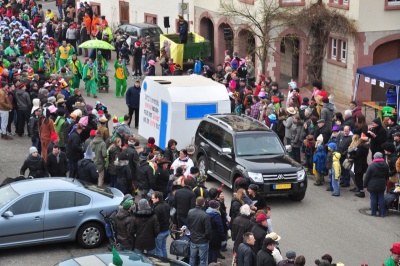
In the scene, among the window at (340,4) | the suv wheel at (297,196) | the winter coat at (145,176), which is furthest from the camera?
the window at (340,4)

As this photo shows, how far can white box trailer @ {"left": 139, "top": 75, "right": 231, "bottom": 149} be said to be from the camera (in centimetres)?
2534

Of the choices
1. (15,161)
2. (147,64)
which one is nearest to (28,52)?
(147,64)

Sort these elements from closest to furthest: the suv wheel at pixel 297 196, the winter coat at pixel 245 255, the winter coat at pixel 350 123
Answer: the winter coat at pixel 245 255, the suv wheel at pixel 297 196, the winter coat at pixel 350 123

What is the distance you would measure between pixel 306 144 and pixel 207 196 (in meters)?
6.42

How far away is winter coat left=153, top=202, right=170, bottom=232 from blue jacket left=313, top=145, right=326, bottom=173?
273 inches

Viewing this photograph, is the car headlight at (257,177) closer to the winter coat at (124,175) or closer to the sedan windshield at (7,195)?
the winter coat at (124,175)

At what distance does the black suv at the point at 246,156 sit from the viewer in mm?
21891

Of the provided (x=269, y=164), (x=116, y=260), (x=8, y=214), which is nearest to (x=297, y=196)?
(x=269, y=164)

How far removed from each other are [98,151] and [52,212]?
4.34 m

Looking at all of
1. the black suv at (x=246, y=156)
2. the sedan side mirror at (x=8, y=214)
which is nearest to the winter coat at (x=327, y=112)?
the black suv at (x=246, y=156)

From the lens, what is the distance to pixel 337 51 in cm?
3469

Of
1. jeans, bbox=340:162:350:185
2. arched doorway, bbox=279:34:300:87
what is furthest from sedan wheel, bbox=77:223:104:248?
arched doorway, bbox=279:34:300:87

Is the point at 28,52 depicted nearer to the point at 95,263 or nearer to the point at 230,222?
the point at 230,222

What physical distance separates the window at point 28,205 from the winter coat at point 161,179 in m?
2.96
